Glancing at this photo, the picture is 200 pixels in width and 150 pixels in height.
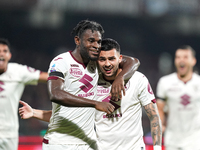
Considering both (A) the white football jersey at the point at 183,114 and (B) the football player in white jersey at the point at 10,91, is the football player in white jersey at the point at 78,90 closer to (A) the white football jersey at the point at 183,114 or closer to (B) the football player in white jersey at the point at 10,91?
(B) the football player in white jersey at the point at 10,91

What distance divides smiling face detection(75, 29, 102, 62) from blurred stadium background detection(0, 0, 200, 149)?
10860mm

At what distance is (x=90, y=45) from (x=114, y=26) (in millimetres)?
14629

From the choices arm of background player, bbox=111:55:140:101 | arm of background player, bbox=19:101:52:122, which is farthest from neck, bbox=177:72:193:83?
arm of background player, bbox=19:101:52:122

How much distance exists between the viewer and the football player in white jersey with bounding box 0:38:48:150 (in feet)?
11.9

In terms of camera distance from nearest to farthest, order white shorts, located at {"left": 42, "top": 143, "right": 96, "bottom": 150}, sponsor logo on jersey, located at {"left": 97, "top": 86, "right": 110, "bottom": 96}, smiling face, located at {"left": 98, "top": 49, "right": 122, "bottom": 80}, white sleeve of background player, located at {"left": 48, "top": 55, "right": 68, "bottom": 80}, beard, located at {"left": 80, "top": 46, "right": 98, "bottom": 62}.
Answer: white sleeve of background player, located at {"left": 48, "top": 55, "right": 68, "bottom": 80} → white shorts, located at {"left": 42, "top": 143, "right": 96, "bottom": 150} → beard, located at {"left": 80, "top": 46, "right": 98, "bottom": 62} → smiling face, located at {"left": 98, "top": 49, "right": 122, "bottom": 80} → sponsor logo on jersey, located at {"left": 97, "top": 86, "right": 110, "bottom": 96}

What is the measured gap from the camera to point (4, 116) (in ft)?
11.9

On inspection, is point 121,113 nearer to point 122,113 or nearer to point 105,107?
point 122,113

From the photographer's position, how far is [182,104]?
12.9 feet

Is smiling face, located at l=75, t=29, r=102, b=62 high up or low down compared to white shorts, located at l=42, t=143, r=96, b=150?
up

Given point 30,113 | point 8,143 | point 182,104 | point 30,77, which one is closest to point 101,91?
point 30,113

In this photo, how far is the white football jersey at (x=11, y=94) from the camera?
3623 millimetres

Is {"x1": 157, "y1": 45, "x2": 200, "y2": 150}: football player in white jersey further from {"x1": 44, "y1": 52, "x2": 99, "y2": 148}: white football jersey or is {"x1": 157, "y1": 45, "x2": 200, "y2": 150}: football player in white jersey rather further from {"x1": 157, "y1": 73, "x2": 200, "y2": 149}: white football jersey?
{"x1": 44, "y1": 52, "x2": 99, "y2": 148}: white football jersey

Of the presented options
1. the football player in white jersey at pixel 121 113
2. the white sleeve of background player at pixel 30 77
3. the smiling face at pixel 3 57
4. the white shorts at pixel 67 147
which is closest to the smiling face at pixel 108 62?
the football player in white jersey at pixel 121 113

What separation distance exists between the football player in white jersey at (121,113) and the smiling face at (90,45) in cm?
15
